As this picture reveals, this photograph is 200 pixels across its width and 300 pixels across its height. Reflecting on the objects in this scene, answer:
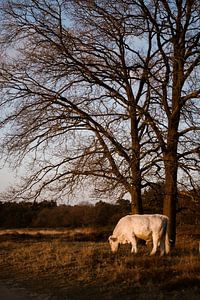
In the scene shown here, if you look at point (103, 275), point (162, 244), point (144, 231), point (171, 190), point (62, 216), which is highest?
point (62, 216)

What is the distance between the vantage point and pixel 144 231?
719 inches

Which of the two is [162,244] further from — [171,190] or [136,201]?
[136,201]

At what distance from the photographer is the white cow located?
17.8 metres

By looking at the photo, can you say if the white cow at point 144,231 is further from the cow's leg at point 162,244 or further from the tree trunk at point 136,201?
the tree trunk at point 136,201

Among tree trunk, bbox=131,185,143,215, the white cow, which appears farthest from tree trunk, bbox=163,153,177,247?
the white cow

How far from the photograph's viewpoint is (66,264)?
15305 millimetres

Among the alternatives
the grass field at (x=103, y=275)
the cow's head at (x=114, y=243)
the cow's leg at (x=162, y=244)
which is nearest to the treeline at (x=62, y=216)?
the cow's head at (x=114, y=243)

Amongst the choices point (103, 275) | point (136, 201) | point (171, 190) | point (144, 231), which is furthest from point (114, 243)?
point (103, 275)

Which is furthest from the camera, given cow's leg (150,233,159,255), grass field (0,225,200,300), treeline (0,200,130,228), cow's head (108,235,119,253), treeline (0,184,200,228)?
treeline (0,200,130,228)

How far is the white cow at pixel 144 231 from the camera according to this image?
58.4 ft

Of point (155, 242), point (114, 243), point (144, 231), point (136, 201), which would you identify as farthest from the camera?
point (136, 201)

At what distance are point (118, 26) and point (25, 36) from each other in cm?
398

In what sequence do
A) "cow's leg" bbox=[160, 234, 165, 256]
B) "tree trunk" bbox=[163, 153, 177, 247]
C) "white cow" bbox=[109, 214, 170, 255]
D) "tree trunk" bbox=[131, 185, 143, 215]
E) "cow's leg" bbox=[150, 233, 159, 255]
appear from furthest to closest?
1. "tree trunk" bbox=[131, 185, 143, 215]
2. "tree trunk" bbox=[163, 153, 177, 247]
3. "white cow" bbox=[109, 214, 170, 255]
4. "cow's leg" bbox=[160, 234, 165, 256]
5. "cow's leg" bbox=[150, 233, 159, 255]

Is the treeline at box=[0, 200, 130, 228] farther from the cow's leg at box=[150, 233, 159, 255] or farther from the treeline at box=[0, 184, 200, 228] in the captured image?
the cow's leg at box=[150, 233, 159, 255]
